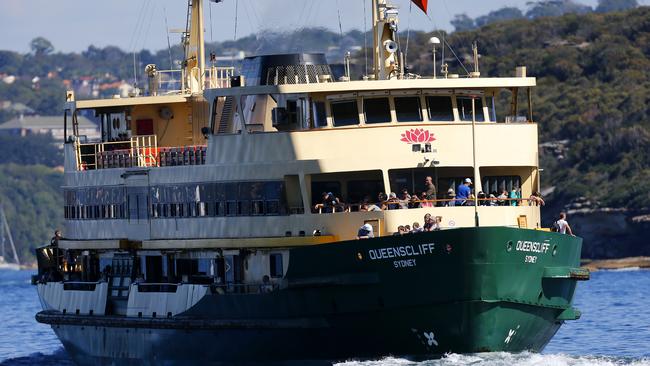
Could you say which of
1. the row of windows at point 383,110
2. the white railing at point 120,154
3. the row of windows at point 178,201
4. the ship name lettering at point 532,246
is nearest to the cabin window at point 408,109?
the row of windows at point 383,110

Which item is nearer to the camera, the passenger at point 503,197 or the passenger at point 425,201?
the passenger at point 425,201

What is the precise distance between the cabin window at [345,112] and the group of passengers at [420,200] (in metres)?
1.43

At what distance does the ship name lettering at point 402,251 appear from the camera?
33625 millimetres

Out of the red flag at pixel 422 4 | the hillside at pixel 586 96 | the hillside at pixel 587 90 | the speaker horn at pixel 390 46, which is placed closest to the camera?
the speaker horn at pixel 390 46

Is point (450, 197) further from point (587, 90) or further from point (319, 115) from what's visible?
point (587, 90)

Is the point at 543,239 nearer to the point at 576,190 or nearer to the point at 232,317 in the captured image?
the point at 232,317

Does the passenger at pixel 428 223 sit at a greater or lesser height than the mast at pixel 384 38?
lesser

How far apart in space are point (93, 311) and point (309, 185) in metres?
8.62

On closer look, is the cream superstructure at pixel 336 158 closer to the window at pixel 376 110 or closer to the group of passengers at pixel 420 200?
the window at pixel 376 110

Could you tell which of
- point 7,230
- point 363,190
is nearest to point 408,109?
point 363,190

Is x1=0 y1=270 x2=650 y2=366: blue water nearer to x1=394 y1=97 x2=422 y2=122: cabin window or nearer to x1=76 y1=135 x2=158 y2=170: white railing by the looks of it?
x1=394 y1=97 x2=422 y2=122: cabin window

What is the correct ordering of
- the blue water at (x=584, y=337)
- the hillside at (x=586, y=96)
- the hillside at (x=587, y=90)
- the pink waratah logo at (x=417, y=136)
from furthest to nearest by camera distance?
the hillside at (x=587, y=90) < the hillside at (x=586, y=96) < the pink waratah logo at (x=417, y=136) < the blue water at (x=584, y=337)

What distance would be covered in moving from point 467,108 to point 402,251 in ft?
16.3

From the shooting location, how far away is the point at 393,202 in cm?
3569
